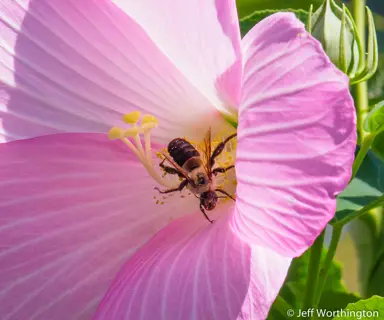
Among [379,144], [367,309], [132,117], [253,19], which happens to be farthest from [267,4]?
[367,309]

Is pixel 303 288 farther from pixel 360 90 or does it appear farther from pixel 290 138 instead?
pixel 290 138

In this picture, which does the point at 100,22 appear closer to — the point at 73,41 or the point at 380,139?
the point at 73,41

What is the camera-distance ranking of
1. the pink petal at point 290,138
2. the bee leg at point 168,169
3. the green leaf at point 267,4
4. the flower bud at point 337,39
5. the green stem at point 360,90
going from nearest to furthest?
the pink petal at point 290,138, the flower bud at point 337,39, the bee leg at point 168,169, the green stem at point 360,90, the green leaf at point 267,4

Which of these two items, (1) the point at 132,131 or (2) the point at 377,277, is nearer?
(1) the point at 132,131

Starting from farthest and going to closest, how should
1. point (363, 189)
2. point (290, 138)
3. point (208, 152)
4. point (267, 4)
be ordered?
point (267, 4) → point (363, 189) → point (208, 152) → point (290, 138)

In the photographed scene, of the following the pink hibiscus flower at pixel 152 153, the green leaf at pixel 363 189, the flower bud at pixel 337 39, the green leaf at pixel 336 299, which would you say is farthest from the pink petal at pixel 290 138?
the green leaf at pixel 336 299

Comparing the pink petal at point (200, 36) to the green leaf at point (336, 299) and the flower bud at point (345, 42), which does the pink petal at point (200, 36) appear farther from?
the green leaf at point (336, 299)
